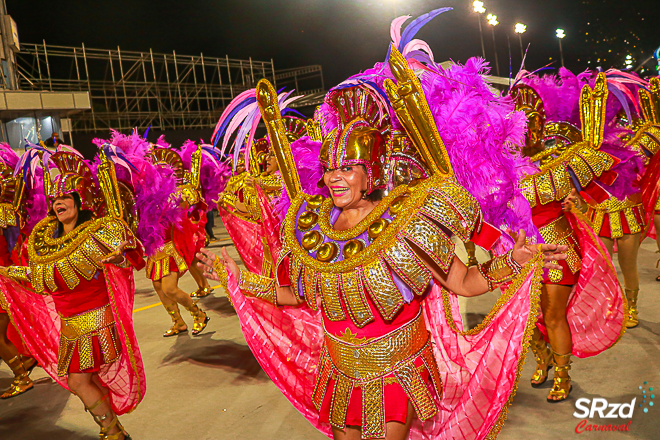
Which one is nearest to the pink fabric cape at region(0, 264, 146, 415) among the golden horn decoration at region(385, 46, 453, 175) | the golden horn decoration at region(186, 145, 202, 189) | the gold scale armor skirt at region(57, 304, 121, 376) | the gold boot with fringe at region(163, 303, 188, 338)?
the gold scale armor skirt at region(57, 304, 121, 376)

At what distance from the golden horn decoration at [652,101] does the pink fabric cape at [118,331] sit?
5828 mm

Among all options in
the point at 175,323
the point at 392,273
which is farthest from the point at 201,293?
the point at 392,273

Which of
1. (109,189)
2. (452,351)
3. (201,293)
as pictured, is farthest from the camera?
(201,293)

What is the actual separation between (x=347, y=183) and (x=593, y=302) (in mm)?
2640

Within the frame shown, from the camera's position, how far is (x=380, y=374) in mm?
2137

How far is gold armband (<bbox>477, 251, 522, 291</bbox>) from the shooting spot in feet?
7.09

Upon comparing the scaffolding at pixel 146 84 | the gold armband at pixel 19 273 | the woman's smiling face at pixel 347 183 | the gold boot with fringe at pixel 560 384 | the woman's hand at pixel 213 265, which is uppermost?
the scaffolding at pixel 146 84

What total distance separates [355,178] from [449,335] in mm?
1057

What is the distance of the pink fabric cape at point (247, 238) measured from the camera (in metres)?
5.72

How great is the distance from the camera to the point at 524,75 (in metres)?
3.75

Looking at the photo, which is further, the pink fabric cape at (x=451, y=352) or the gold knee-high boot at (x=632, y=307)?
the gold knee-high boot at (x=632, y=307)

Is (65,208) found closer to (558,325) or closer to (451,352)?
(451,352)

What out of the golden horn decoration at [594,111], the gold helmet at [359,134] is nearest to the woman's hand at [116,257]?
the gold helmet at [359,134]

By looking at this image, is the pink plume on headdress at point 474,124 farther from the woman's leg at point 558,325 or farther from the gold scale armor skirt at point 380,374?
the woman's leg at point 558,325
